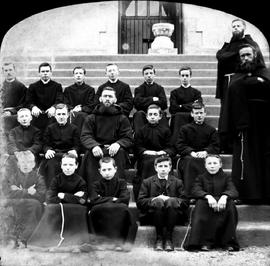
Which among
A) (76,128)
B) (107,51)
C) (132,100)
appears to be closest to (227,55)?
(132,100)

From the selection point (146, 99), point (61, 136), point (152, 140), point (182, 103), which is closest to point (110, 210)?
point (152, 140)

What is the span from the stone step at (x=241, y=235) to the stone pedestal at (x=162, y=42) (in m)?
6.17

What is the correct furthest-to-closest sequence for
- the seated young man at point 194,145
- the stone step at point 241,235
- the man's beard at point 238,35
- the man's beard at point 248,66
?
the man's beard at point 238,35
the man's beard at point 248,66
the seated young man at point 194,145
the stone step at point 241,235

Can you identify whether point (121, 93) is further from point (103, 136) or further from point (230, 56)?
point (230, 56)

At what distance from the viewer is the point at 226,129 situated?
23.3 ft

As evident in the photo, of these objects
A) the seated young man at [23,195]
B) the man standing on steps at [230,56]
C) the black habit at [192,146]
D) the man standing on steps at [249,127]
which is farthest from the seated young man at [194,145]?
the seated young man at [23,195]

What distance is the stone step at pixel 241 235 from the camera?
20.8 ft

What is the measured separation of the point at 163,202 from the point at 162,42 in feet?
21.2

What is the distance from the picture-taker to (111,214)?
20.4ft

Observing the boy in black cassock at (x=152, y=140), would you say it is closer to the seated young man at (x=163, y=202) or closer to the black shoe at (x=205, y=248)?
the seated young man at (x=163, y=202)

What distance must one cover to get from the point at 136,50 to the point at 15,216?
379 inches

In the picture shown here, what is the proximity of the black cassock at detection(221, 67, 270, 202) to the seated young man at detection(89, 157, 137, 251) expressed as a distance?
4.93 ft

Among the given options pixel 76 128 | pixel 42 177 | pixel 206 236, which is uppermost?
pixel 76 128

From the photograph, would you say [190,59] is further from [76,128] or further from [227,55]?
[76,128]
